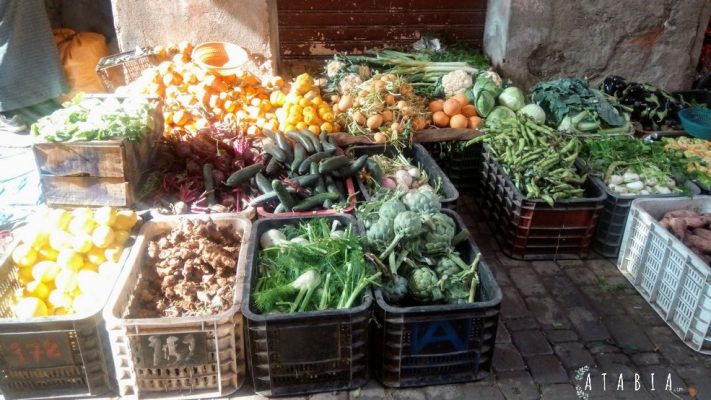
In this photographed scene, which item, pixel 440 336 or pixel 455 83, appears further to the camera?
pixel 455 83

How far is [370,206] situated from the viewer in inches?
164

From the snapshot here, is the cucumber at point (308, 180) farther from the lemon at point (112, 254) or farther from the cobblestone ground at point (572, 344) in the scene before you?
the cobblestone ground at point (572, 344)

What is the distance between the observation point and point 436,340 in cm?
337

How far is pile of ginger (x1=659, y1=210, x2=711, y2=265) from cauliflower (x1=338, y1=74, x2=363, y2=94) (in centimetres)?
322

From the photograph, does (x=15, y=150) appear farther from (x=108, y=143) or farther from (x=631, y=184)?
(x=631, y=184)

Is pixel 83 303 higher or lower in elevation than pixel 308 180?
lower

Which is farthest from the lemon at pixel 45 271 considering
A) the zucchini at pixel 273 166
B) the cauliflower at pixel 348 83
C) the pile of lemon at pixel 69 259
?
the cauliflower at pixel 348 83

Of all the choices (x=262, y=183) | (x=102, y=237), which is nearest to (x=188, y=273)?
(x=102, y=237)

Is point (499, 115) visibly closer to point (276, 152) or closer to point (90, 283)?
point (276, 152)

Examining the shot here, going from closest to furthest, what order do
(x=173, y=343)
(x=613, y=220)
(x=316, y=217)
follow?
(x=173, y=343)
(x=316, y=217)
(x=613, y=220)

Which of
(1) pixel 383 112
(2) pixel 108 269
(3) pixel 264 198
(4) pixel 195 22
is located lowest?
(2) pixel 108 269

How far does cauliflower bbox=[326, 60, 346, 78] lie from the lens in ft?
21.2


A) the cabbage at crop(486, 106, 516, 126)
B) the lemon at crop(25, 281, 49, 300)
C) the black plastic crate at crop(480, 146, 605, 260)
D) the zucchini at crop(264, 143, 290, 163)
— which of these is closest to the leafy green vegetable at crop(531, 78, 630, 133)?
the cabbage at crop(486, 106, 516, 126)

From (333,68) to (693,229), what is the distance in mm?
3977
